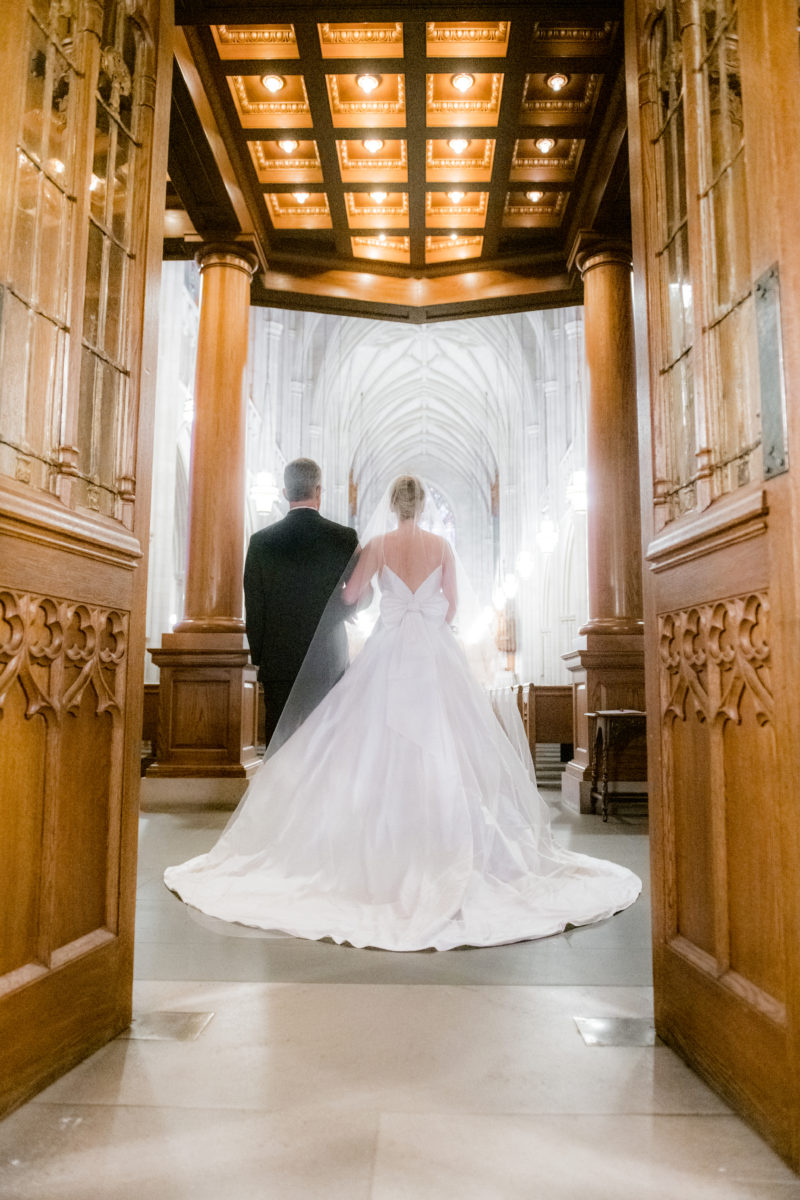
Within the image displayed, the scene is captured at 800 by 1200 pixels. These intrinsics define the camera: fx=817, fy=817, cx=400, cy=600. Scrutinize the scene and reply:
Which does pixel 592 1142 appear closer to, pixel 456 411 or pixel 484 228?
pixel 484 228

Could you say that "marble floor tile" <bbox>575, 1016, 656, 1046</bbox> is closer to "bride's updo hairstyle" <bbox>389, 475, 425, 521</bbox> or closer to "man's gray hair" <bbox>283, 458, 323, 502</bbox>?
"bride's updo hairstyle" <bbox>389, 475, 425, 521</bbox>

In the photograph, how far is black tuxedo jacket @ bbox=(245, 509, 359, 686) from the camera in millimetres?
4227

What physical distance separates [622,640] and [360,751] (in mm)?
3158

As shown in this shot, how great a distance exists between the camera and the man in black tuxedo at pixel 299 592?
4160 millimetres

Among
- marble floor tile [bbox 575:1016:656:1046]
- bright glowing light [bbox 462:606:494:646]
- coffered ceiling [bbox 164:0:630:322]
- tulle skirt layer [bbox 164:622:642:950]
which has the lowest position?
marble floor tile [bbox 575:1016:656:1046]

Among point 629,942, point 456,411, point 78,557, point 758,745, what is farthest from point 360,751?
point 456,411

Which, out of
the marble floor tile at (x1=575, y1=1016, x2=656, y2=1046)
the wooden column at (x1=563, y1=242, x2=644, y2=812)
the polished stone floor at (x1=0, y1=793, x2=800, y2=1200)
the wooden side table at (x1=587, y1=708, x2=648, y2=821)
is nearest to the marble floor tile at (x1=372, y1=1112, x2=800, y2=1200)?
the polished stone floor at (x1=0, y1=793, x2=800, y2=1200)

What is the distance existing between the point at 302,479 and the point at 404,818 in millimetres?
1778

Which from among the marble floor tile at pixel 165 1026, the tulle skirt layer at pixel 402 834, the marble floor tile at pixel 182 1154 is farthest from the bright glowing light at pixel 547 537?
the marble floor tile at pixel 182 1154

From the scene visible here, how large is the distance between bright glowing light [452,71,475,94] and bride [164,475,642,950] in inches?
96.9

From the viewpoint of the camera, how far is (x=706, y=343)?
2115 mm

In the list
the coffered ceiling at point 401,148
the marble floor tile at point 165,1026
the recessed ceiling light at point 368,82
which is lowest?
the marble floor tile at point 165,1026

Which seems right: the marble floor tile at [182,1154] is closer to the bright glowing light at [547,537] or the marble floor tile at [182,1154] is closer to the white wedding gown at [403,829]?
the white wedding gown at [403,829]

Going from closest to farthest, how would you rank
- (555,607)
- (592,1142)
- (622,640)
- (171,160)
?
(592,1142) < (171,160) < (622,640) < (555,607)
